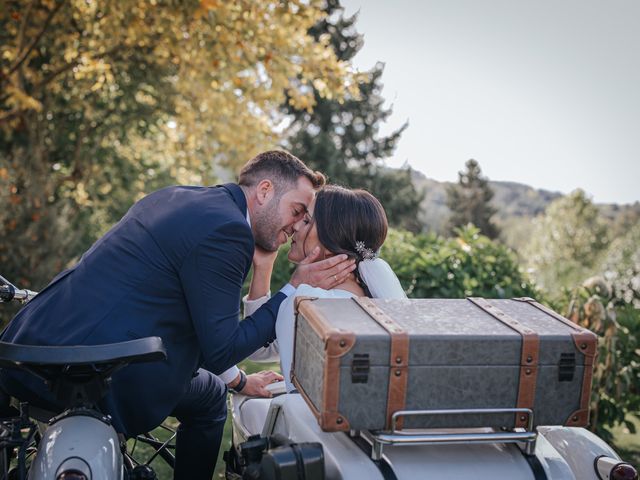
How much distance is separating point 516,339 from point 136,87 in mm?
12095

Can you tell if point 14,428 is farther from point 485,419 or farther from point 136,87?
point 136,87

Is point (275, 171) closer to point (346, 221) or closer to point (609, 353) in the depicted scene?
point (346, 221)

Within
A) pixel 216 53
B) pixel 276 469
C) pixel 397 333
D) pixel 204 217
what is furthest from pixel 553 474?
pixel 216 53

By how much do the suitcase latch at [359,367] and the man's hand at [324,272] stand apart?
832 mm

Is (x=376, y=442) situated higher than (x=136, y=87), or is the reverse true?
(x=136, y=87)

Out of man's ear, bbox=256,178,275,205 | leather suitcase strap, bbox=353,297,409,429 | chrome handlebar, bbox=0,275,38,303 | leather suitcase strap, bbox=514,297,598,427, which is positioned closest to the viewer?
leather suitcase strap, bbox=353,297,409,429

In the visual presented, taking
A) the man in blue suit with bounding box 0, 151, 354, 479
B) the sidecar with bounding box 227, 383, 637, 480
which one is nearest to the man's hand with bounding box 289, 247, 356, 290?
the man in blue suit with bounding box 0, 151, 354, 479

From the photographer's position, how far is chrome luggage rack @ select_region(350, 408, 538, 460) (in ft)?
6.23

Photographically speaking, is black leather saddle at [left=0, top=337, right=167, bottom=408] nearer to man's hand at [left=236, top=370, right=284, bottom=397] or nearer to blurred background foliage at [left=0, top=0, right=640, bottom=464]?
man's hand at [left=236, top=370, right=284, bottom=397]

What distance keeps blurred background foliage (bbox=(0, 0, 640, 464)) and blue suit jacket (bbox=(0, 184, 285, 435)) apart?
3.35 meters

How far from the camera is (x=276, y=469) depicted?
5.98ft

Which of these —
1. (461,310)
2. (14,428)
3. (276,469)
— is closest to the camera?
(276,469)

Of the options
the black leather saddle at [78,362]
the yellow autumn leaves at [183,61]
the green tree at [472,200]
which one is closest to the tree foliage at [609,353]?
the black leather saddle at [78,362]

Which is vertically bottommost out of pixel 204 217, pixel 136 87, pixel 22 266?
pixel 22 266
